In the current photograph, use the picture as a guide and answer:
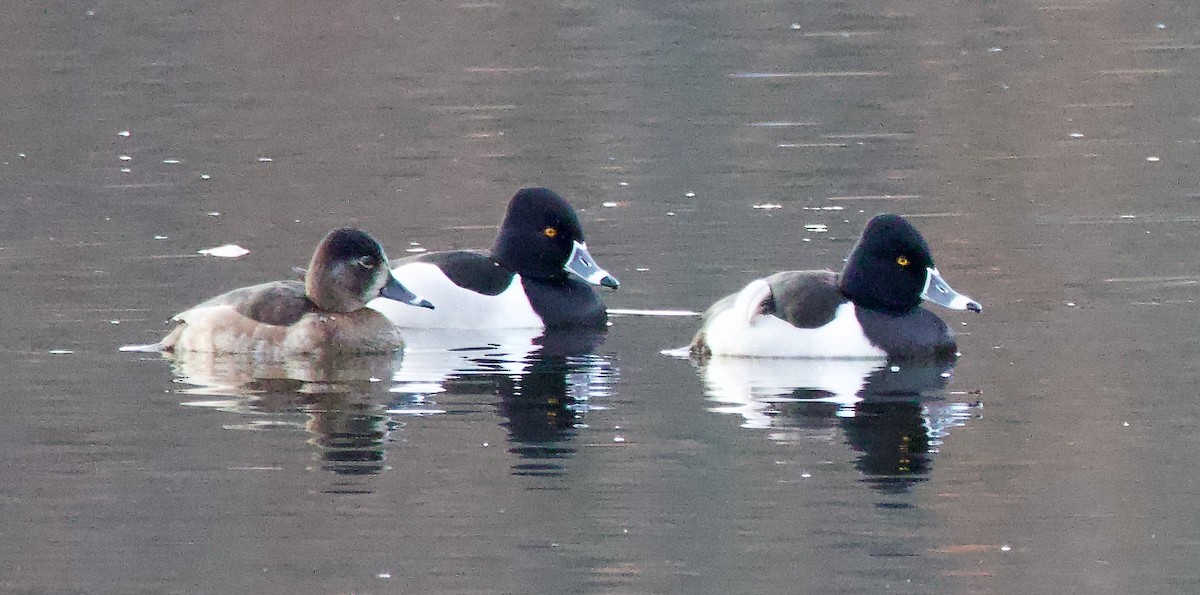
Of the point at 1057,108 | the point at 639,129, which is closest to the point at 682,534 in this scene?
the point at 639,129

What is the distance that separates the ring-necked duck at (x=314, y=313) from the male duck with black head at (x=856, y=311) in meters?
1.71

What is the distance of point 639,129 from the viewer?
66.7 feet

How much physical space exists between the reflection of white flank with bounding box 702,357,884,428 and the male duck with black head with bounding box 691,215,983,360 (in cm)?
9

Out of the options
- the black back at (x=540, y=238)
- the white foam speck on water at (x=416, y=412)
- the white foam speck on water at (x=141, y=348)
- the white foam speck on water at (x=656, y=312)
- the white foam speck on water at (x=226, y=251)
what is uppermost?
the black back at (x=540, y=238)

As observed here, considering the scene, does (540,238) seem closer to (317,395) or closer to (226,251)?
(226,251)

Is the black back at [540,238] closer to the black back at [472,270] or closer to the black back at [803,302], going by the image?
the black back at [472,270]

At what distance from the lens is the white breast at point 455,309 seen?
13.2m

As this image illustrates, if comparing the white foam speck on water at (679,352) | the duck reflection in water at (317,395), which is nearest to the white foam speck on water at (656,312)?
the white foam speck on water at (679,352)

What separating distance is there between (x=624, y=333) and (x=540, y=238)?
1.25m

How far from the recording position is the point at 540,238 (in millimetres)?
13672

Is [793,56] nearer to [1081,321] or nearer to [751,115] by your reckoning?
[751,115]

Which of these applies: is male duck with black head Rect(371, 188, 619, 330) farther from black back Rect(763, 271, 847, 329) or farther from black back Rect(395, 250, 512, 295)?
black back Rect(763, 271, 847, 329)

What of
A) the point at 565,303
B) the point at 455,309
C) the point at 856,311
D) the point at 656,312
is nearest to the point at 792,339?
the point at 856,311

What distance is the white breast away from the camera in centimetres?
1323
